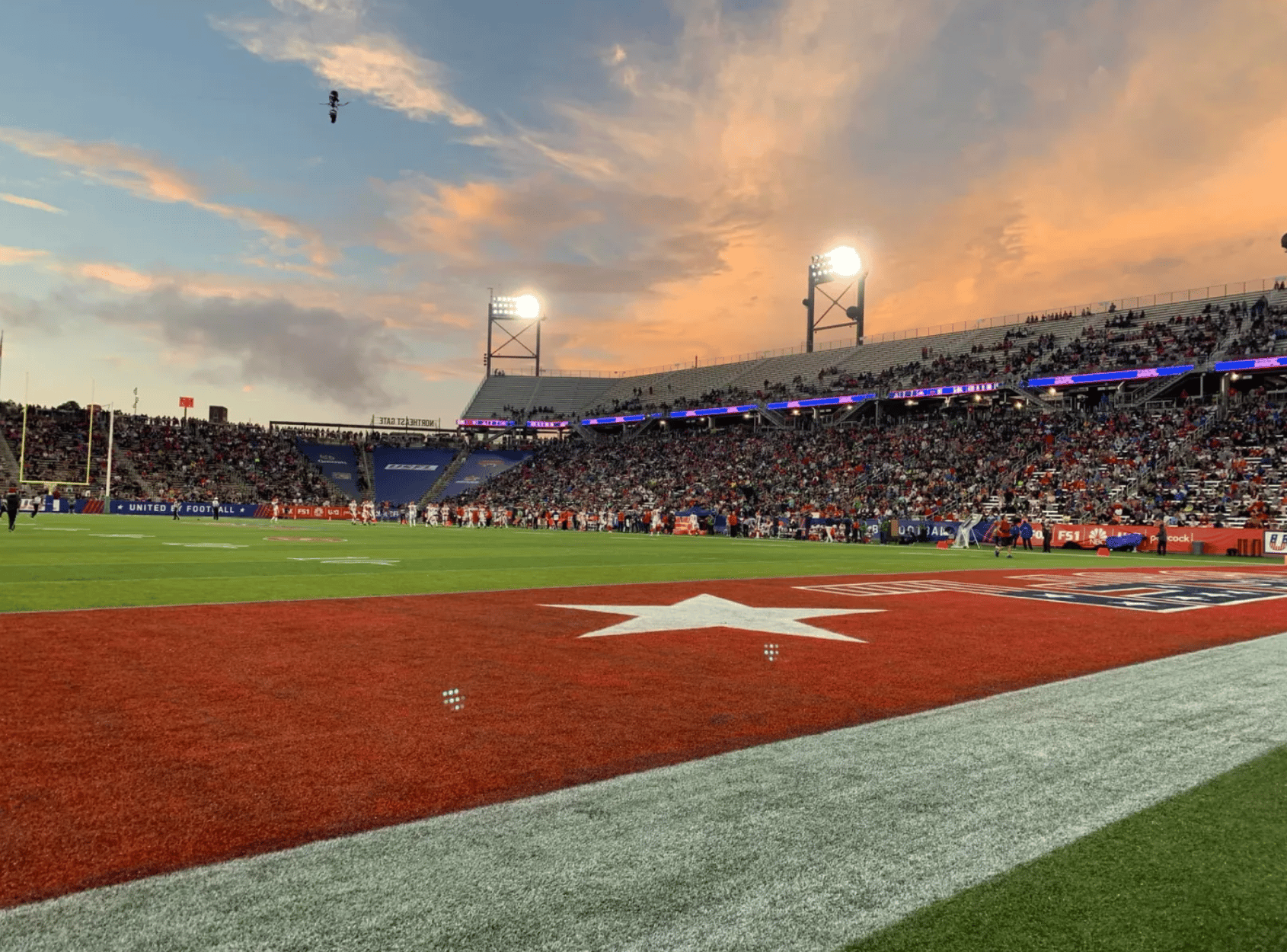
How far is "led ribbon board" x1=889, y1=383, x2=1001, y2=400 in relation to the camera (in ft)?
185

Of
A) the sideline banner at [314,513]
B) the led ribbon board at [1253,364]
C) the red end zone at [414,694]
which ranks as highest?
the led ribbon board at [1253,364]

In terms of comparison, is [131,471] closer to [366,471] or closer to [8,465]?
[8,465]

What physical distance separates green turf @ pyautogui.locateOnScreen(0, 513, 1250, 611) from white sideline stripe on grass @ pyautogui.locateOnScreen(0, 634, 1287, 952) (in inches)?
394

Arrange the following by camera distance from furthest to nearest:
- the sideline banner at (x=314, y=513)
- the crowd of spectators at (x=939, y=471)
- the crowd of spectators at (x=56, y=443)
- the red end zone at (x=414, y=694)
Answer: the crowd of spectators at (x=56, y=443)
the sideline banner at (x=314, y=513)
the crowd of spectators at (x=939, y=471)
the red end zone at (x=414, y=694)

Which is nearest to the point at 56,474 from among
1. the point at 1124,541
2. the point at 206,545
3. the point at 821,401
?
the point at 206,545

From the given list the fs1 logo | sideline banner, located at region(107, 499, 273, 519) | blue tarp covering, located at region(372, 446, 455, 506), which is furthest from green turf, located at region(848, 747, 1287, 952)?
blue tarp covering, located at region(372, 446, 455, 506)

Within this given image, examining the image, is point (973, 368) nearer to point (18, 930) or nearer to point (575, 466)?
point (575, 466)

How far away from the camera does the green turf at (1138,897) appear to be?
8.70 ft

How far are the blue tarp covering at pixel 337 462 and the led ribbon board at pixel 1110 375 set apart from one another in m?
61.2

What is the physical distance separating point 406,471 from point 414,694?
3348 inches

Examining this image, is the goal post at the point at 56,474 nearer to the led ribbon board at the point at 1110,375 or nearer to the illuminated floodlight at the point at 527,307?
the illuminated floodlight at the point at 527,307

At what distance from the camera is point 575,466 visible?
78.0 metres

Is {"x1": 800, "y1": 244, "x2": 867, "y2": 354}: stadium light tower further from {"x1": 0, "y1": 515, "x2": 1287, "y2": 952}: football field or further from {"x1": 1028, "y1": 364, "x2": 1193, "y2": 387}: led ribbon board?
{"x1": 0, "y1": 515, "x2": 1287, "y2": 952}: football field

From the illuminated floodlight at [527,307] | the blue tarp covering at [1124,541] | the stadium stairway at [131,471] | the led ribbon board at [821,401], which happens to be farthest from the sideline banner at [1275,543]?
the illuminated floodlight at [527,307]
